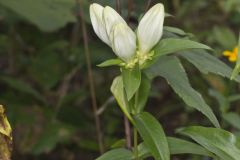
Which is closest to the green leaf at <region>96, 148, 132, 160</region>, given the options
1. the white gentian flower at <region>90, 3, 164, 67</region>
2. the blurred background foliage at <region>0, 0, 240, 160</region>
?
the white gentian flower at <region>90, 3, 164, 67</region>

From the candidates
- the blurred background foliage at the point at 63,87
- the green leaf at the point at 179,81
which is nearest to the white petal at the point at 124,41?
the green leaf at the point at 179,81

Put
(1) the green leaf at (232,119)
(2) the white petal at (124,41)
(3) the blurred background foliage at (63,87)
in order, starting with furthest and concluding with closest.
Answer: (3) the blurred background foliage at (63,87), (1) the green leaf at (232,119), (2) the white petal at (124,41)

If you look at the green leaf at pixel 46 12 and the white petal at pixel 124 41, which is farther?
the green leaf at pixel 46 12

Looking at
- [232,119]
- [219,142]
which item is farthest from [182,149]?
[232,119]

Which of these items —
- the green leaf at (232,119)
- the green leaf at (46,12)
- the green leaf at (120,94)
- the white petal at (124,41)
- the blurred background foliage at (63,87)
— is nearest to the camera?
the white petal at (124,41)

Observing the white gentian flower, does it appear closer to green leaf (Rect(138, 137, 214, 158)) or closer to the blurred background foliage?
green leaf (Rect(138, 137, 214, 158))

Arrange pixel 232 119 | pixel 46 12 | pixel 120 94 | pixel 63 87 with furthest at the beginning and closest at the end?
pixel 63 87, pixel 46 12, pixel 232 119, pixel 120 94

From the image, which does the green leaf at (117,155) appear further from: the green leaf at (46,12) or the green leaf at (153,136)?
the green leaf at (46,12)

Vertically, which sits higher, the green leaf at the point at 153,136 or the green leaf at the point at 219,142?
the green leaf at the point at 153,136

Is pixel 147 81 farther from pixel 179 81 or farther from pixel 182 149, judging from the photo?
pixel 182 149
